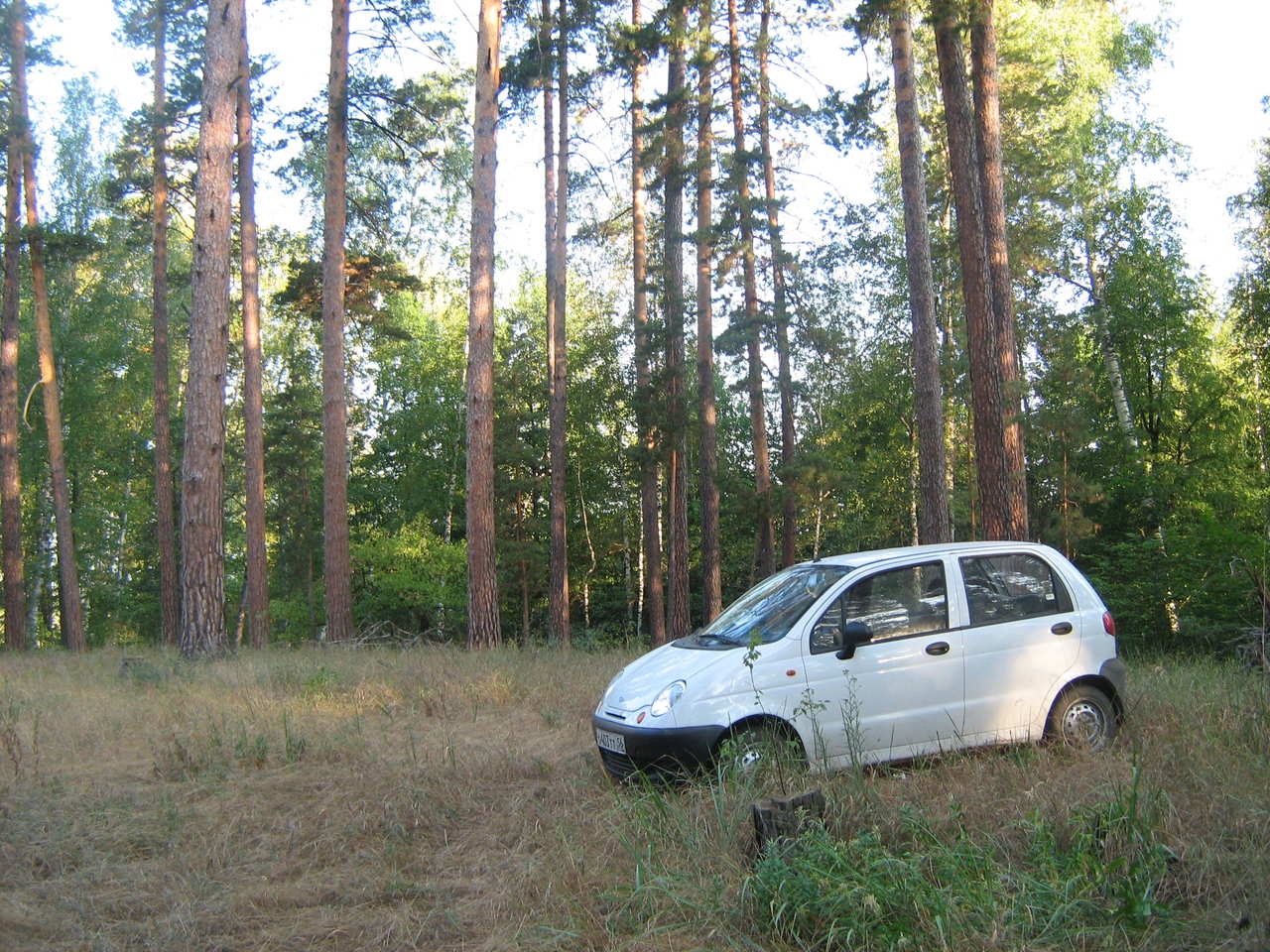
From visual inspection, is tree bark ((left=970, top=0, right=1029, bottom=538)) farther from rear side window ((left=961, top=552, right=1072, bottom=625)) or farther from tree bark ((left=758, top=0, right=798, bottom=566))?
tree bark ((left=758, top=0, right=798, bottom=566))

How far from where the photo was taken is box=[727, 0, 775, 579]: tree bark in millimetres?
20328

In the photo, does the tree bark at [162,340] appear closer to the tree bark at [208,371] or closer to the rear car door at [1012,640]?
the tree bark at [208,371]

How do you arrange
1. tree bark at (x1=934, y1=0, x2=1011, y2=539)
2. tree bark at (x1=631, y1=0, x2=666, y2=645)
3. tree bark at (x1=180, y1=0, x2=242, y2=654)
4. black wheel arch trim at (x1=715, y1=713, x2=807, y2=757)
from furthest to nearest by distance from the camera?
tree bark at (x1=631, y1=0, x2=666, y2=645) → tree bark at (x1=180, y1=0, x2=242, y2=654) → tree bark at (x1=934, y1=0, x2=1011, y2=539) → black wheel arch trim at (x1=715, y1=713, x2=807, y2=757)

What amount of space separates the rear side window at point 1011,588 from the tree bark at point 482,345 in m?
9.67

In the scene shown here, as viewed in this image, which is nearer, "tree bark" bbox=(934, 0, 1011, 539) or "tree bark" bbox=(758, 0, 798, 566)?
"tree bark" bbox=(934, 0, 1011, 539)

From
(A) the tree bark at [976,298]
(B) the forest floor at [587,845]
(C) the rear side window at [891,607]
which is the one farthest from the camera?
(A) the tree bark at [976,298]

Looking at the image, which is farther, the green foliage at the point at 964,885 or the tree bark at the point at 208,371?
the tree bark at the point at 208,371

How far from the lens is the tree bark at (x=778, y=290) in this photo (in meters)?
21.1

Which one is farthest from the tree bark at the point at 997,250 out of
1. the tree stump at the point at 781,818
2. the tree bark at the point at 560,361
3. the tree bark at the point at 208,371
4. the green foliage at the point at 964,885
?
the tree bark at the point at 208,371

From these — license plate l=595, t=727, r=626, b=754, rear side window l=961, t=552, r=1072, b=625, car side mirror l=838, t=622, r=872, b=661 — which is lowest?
license plate l=595, t=727, r=626, b=754

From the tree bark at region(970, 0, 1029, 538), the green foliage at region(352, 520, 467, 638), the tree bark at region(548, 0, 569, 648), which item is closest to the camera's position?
the tree bark at region(970, 0, 1029, 538)

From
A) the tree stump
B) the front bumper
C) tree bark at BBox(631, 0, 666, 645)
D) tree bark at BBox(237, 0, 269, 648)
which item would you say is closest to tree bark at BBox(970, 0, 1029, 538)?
the front bumper

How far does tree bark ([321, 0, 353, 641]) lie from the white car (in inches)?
455

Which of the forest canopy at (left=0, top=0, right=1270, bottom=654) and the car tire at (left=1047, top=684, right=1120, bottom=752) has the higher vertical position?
the forest canopy at (left=0, top=0, right=1270, bottom=654)
